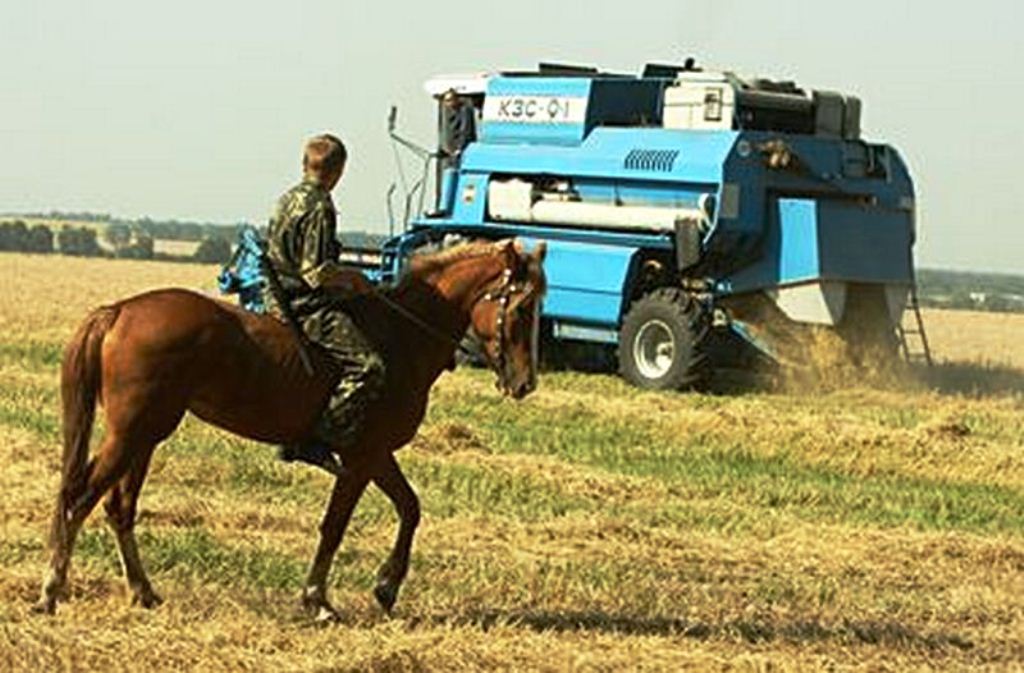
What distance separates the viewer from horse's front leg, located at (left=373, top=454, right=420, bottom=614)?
33.3 ft

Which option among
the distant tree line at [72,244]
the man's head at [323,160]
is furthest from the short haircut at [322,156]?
the distant tree line at [72,244]

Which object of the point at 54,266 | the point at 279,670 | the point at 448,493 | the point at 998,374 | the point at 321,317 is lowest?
the point at 54,266

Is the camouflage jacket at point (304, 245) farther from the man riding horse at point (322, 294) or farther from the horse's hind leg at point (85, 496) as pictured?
the horse's hind leg at point (85, 496)

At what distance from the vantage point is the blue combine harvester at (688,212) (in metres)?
23.5

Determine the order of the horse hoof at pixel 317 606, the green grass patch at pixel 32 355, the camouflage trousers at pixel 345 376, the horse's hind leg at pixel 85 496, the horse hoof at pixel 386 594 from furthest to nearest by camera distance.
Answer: the green grass patch at pixel 32 355 < the horse hoof at pixel 386 594 < the camouflage trousers at pixel 345 376 < the horse hoof at pixel 317 606 < the horse's hind leg at pixel 85 496

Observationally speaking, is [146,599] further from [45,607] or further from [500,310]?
[500,310]

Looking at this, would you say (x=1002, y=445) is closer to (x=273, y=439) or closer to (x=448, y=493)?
(x=448, y=493)

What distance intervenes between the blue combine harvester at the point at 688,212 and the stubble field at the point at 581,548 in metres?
2.51

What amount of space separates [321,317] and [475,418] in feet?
33.4

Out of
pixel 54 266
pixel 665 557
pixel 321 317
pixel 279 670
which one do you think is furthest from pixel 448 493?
pixel 54 266

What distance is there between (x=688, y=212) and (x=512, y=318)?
43.6 ft

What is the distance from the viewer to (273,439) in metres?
10.1

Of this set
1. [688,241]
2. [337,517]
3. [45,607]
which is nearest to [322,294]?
[337,517]

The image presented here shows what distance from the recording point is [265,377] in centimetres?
984
